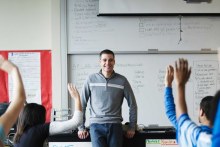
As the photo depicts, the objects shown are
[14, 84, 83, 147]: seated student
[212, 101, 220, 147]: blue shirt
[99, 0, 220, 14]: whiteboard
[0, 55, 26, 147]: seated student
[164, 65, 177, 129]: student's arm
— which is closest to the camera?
[212, 101, 220, 147]: blue shirt

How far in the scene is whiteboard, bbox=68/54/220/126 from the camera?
4094 mm

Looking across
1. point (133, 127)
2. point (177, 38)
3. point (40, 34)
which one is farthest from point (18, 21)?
point (133, 127)

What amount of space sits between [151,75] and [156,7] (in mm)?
861

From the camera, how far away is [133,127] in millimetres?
2705

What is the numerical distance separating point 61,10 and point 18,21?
621mm

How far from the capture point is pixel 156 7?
4.03m

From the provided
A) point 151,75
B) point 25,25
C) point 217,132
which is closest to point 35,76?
point 25,25

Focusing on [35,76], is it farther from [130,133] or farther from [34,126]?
[34,126]

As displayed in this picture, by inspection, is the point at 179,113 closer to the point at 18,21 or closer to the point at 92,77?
the point at 92,77

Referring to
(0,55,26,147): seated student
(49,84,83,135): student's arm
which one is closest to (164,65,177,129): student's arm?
(0,55,26,147): seated student

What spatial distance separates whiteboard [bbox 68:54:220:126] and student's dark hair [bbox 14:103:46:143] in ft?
6.33

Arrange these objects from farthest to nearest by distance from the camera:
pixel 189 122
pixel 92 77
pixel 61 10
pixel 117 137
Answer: pixel 61 10
pixel 92 77
pixel 117 137
pixel 189 122

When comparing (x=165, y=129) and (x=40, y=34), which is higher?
(x=40, y=34)

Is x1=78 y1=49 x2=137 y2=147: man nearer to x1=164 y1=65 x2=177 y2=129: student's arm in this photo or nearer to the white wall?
x1=164 y1=65 x2=177 y2=129: student's arm
